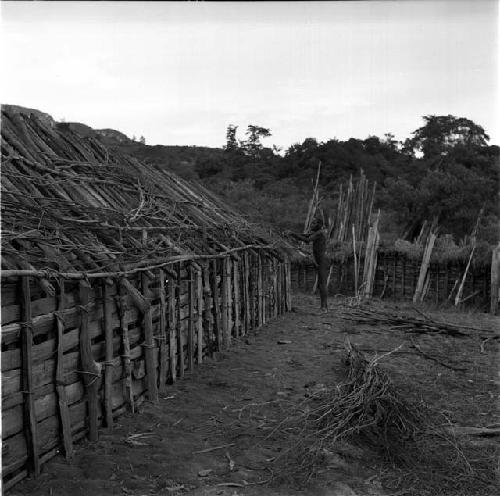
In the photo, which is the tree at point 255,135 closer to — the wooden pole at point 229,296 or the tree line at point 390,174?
the tree line at point 390,174

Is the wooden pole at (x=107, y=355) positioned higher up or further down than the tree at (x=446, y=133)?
further down

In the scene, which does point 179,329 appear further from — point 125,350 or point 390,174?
point 390,174

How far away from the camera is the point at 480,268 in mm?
12773

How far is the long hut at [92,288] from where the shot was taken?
3809 millimetres

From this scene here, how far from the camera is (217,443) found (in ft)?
15.5

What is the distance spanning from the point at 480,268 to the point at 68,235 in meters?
10.3

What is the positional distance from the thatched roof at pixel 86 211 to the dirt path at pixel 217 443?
1400mm

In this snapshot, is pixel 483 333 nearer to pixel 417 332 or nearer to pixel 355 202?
pixel 417 332

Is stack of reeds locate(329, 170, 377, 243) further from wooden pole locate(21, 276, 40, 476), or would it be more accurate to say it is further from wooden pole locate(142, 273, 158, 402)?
wooden pole locate(21, 276, 40, 476)

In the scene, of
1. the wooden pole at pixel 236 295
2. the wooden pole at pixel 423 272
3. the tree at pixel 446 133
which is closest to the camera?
the wooden pole at pixel 236 295

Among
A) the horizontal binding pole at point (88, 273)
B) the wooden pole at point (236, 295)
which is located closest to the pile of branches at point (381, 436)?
the horizontal binding pole at point (88, 273)

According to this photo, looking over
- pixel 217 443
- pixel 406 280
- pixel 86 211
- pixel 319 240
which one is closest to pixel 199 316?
pixel 86 211

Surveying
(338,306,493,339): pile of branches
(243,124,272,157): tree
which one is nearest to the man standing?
(338,306,493,339): pile of branches

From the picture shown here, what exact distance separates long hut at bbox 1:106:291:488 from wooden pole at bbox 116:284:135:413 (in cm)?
1
